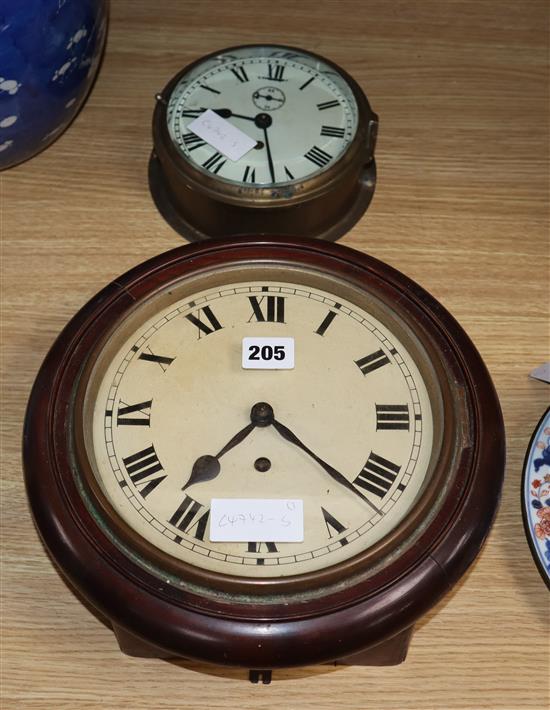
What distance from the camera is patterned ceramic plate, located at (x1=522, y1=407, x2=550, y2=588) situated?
54.5 inches

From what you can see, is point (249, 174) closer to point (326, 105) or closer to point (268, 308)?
point (326, 105)

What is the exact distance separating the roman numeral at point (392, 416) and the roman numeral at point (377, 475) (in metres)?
0.05

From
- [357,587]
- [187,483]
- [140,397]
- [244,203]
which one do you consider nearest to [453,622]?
[357,587]

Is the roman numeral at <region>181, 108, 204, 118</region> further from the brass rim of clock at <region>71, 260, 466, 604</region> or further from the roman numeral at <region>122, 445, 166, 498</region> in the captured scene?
the roman numeral at <region>122, 445, 166, 498</region>

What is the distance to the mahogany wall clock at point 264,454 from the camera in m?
1.13

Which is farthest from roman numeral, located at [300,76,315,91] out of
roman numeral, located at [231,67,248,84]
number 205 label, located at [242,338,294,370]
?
number 205 label, located at [242,338,294,370]

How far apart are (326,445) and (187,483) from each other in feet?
0.62

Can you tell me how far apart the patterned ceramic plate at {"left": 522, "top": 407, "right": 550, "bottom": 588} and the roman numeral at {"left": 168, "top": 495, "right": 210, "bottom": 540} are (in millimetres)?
501

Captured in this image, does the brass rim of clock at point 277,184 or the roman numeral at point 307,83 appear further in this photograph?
the roman numeral at point 307,83

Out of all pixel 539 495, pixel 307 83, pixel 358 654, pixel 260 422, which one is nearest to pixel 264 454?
pixel 260 422

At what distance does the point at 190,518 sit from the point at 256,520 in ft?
0.28

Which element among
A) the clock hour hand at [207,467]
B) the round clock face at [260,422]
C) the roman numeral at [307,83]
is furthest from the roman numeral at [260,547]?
the roman numeral at [307,83]

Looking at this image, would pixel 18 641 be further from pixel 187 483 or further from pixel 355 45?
pixel 355 45

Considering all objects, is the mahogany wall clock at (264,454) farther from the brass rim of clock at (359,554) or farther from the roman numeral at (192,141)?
the roman numeral at (192,141)
